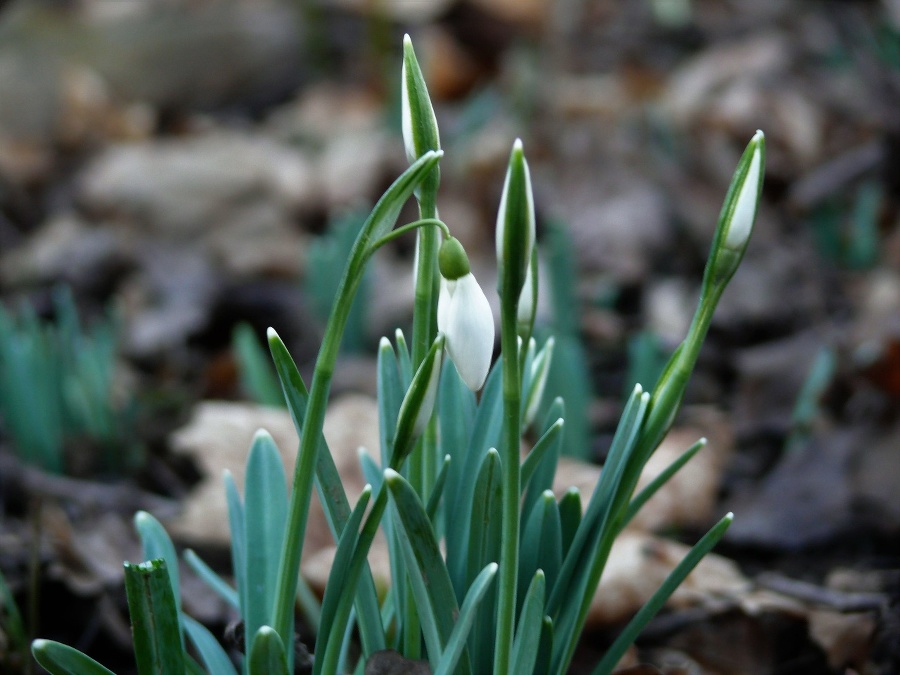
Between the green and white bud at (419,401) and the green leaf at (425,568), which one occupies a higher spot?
the green and white bud at (419,401)

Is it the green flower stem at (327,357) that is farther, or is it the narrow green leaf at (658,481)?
the narrow green leaf at (658,481)

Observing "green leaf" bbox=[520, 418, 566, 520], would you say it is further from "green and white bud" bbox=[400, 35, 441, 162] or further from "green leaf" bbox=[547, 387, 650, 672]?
"green and white bud" bbox=[400, 35, 441, 162]

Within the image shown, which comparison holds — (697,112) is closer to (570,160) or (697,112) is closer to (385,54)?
(570,160)

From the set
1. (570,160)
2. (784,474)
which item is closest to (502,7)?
(570,160)

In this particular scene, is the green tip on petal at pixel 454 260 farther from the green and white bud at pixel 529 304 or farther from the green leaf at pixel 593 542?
the green leaf at pixel 593 542

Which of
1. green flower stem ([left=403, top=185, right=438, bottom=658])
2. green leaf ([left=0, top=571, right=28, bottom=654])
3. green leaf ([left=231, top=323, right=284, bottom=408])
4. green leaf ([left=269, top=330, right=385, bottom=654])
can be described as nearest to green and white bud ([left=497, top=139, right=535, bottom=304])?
green flower stem ([left=403, top=185, right=438, bottom=658])

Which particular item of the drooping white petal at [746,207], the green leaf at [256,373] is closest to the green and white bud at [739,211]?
the drooping white petal at [746,207]
